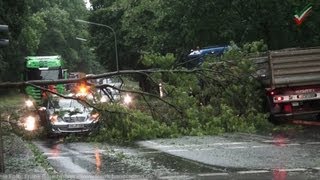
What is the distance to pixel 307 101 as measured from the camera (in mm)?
19219

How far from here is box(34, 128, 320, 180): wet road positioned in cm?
1097

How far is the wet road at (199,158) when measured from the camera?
11.0 meters

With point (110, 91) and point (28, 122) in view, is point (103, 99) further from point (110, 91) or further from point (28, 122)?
point (28, 122)

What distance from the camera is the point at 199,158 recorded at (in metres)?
13.2

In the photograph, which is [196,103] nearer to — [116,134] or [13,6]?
[116,134]

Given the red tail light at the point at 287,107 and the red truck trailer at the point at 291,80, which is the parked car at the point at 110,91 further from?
the red tail light at the point at 287,107

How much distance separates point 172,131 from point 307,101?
5845 millimetres

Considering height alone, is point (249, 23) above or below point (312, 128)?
above

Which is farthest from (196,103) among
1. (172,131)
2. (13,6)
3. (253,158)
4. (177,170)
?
(13,6)

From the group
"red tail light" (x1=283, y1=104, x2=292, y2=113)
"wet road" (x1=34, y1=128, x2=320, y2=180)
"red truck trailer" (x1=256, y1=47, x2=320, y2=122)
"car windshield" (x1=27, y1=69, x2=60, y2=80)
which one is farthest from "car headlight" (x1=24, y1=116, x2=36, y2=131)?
"car windshield" (x1=27, y1=69, x2=60, y2=80)

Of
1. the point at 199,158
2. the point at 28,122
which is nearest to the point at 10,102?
the point at 28,122

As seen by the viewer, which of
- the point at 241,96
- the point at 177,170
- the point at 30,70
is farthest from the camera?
the point at 30,70

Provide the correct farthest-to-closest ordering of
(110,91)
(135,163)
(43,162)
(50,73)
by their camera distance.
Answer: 1. (50,73)
2. (110,91)
3. (43,162)
4. (135,163)

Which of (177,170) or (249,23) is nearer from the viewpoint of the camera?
(177,170)
